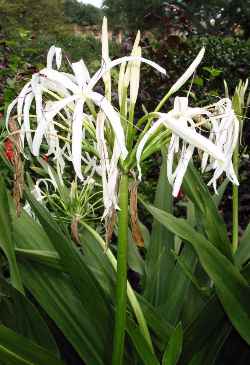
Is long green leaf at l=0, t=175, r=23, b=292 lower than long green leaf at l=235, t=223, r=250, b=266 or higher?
higher

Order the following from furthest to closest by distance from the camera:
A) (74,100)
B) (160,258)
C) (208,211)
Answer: (160,258) < (208,211) < (74,100)

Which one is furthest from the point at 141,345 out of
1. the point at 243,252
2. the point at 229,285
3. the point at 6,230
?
the point at 243,252

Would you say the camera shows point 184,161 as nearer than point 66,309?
Yes

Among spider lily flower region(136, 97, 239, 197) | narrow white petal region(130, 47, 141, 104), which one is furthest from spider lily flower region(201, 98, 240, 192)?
narrow white petal region(130, 47, 141, 104)

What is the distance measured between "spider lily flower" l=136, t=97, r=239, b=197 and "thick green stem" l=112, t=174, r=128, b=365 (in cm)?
8

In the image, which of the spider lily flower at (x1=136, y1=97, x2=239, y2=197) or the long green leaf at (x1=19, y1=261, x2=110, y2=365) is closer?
the spider lily flower at (x1=136, y1=97, x2=239, y2=197)

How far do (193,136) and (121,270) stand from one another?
11.1 inches

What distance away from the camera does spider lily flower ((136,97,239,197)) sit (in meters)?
0.79

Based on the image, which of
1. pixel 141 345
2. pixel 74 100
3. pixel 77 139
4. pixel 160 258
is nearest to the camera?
pixel 77 139

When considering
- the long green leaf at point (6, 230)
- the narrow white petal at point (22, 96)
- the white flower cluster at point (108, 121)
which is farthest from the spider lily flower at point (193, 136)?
the long green leaf at point (6, 230)

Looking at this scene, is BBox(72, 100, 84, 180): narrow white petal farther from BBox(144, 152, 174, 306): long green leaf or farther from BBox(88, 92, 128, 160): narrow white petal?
BBox(144, 152, 174, 306): long green leaf

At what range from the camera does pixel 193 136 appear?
80 cm

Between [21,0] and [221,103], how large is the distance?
19.8 meters

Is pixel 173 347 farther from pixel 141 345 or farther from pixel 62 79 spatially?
pixel 62 79
